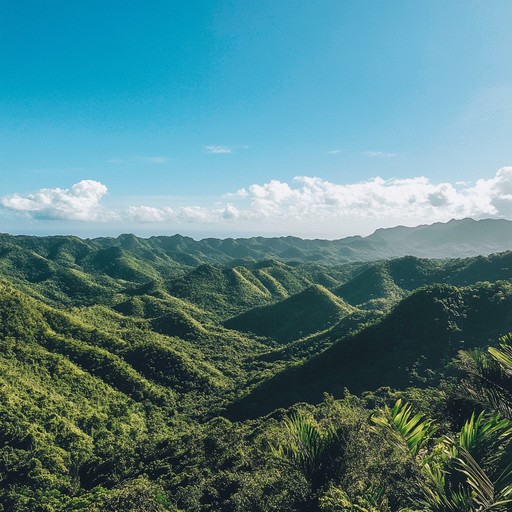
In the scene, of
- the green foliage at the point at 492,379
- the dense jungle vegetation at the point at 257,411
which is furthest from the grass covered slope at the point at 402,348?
the green foliage at the point at 492,379

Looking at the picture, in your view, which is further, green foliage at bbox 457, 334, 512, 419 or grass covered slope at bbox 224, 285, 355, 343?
grass covered slope at bbox 224, 285, 355, 343

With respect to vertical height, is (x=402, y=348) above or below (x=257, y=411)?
above

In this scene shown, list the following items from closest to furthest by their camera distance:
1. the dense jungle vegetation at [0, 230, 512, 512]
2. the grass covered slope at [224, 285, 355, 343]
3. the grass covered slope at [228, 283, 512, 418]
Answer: the dense jungle vegetation at [0, 230, 512, 512] → the grass covered slope at [228, 283, 512, 418] → the grass covered slope at [224, 285, 355, 343]

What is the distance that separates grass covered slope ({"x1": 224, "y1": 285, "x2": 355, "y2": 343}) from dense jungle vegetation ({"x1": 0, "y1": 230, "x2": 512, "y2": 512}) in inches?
475

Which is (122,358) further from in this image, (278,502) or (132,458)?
(278,502)

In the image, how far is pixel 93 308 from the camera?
444 feet

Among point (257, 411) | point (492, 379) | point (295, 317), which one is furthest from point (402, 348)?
point (295, 317)

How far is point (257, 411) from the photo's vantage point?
246 ft

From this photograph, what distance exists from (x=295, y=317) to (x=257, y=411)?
83856 millimetres

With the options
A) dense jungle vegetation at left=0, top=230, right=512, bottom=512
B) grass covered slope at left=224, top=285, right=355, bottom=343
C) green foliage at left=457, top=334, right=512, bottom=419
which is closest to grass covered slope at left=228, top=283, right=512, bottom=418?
dense jungle vegetation at left=0, top=230, right=512, bottom=512

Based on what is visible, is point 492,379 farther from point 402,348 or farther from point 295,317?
point 295,317

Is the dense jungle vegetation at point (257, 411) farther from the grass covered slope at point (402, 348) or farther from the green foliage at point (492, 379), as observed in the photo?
the grass covered slope at point (402, 348)

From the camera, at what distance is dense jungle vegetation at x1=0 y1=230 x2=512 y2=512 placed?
805 centimetres

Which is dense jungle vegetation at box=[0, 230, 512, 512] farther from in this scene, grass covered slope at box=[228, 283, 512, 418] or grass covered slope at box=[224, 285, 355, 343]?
grass covered slope at box=[224, 285, 355, 343]
